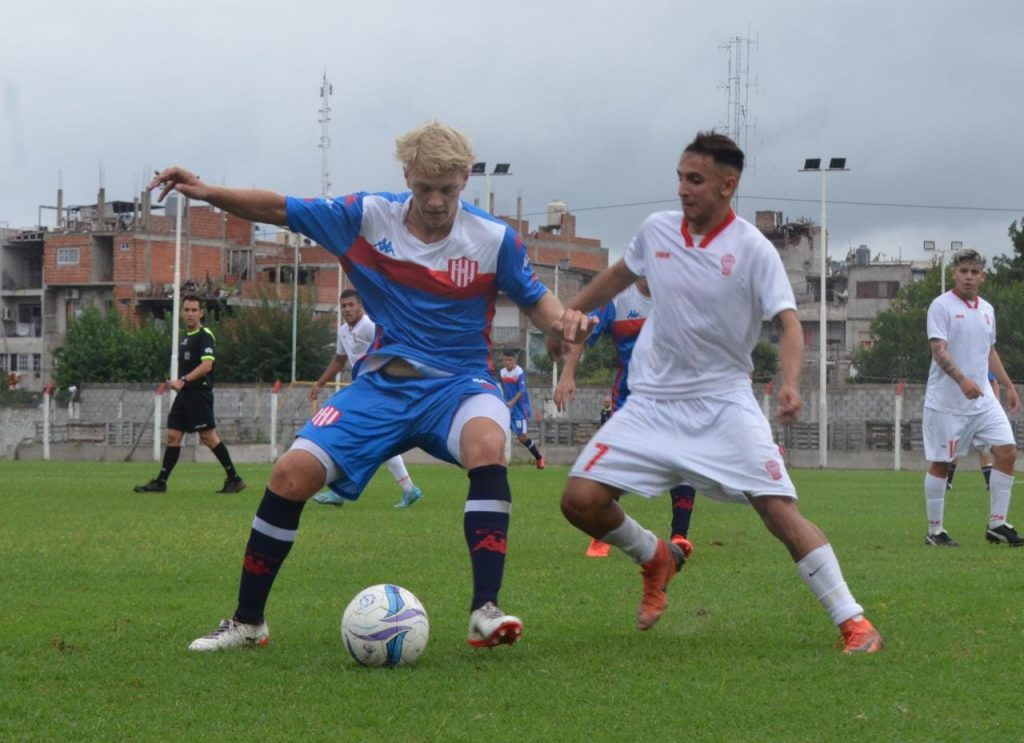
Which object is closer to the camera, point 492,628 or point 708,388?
point 492,628

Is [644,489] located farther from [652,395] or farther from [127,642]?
[127,642]

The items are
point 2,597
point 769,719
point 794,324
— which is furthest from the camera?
point 2,597

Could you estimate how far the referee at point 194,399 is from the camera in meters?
18.2

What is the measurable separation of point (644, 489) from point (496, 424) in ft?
2.31

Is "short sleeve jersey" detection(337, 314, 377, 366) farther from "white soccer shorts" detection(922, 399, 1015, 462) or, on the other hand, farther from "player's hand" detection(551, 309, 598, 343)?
"player's hand" detection(551, 309, 598, 343)

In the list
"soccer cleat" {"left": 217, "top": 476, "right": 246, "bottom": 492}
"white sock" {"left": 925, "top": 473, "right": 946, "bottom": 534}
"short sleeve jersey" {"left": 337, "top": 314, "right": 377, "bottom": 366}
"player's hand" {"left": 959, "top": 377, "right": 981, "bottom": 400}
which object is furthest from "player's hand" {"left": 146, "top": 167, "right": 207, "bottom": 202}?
"soccer cleat" {"left": 217, "top": 476, "right": 246, "bottom": 492}

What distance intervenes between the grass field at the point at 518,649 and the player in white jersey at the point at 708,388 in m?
0.49

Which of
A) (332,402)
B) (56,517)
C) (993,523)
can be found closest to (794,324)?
(332,402)

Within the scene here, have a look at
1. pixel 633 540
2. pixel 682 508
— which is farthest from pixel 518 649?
pixel 682 508

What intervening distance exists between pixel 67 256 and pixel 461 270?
9220cm

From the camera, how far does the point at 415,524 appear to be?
1395 centimetres

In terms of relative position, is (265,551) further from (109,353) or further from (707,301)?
(109,353)

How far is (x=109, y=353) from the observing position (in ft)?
261

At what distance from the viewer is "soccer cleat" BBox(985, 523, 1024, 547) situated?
1173 cm
